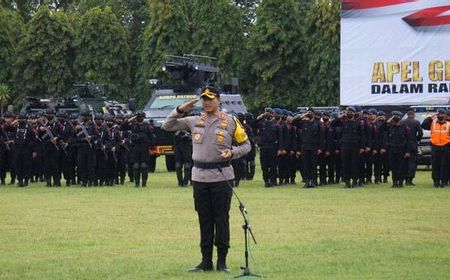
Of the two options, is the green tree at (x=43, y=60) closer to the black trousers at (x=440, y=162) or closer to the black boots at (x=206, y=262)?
the black trousers at (x=440, y=162)

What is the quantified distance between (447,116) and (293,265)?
14.9 meters

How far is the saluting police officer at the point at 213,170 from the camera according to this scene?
42.2 feet

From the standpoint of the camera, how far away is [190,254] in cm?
1436

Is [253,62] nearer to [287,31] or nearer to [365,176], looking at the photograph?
[287,31]

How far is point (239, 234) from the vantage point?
16.7 metres

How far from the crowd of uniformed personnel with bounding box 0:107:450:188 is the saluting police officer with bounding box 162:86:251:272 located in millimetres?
13343

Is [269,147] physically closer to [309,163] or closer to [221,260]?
[309,163]

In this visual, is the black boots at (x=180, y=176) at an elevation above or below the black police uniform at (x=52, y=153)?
below

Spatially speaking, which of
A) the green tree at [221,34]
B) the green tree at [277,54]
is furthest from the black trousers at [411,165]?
the green tree at [221,34]

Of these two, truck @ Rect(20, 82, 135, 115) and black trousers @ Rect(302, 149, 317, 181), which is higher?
truck @ Rect(20, 82, 135, 115)

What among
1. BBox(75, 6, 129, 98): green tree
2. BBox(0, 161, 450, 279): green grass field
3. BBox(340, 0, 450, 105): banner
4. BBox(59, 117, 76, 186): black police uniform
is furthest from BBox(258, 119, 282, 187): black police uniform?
BBox(75, 6, 129, 98): green tree

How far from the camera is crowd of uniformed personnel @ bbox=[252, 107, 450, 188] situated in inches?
1067

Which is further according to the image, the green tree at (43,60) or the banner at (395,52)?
the green tree at (43,60)

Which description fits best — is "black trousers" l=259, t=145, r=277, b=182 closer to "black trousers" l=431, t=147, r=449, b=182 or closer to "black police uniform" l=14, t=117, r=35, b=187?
"black trousers" l=431, t=147, r=449, b=182
